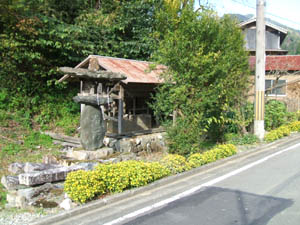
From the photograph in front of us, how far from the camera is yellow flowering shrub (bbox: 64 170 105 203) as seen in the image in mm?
5625

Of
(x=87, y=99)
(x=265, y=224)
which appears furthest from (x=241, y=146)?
(x=265, y=224)

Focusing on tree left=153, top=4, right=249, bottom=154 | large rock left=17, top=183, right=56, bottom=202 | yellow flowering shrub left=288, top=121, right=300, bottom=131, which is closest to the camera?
large rock left=17, top=183, right=56, bottom=202

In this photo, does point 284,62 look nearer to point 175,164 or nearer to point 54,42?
point 54,42

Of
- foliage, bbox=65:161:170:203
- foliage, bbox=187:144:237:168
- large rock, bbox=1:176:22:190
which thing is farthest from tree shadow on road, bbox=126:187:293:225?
large rock, bbox=1:176:22:190

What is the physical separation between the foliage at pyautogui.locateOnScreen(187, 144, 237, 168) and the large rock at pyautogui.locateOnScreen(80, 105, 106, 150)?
9.78 feet

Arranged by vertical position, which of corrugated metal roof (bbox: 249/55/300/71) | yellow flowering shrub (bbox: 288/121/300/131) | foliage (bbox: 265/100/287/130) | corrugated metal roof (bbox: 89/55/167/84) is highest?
corrugated metal roof (bbox: 249/55/300/71)

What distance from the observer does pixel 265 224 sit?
483cm

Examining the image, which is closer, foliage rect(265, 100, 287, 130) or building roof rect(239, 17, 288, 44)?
foliage rect(265, 100, 287, 130)

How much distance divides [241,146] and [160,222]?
7793mm

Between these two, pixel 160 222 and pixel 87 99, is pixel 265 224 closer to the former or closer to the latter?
pixel 160 222

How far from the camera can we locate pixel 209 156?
9.05 metres

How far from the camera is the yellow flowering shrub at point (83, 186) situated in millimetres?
5625

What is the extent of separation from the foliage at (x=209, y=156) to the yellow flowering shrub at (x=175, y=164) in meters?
0.31

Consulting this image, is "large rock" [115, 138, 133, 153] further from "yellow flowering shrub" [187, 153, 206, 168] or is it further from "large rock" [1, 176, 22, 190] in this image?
"large rock" [1, 176, 22, 190]
